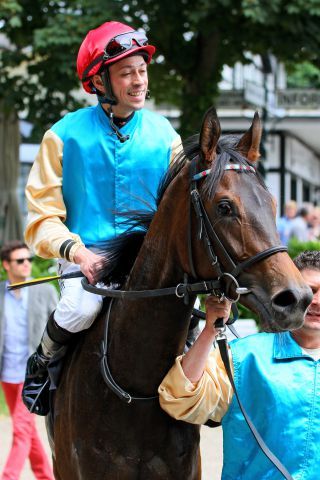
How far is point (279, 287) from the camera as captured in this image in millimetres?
2889

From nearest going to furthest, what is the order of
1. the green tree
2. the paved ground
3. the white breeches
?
the white breeches < the paved ground < the green tree

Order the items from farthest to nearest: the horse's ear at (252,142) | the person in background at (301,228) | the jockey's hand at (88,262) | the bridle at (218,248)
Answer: the person in background at (301,228) → the jockey's hand at (88,262) → the horse's ear at (252,142) → the bridle at (218,248)

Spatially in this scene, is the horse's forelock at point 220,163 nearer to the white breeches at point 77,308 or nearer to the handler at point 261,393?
the handler at point 261,393

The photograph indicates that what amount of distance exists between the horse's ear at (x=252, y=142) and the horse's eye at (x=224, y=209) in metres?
0.27

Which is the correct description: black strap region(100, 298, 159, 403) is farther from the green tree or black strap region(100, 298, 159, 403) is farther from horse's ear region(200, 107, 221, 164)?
the green tree

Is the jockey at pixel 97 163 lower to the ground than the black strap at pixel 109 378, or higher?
higher

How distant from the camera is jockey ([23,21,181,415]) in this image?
3.96 m

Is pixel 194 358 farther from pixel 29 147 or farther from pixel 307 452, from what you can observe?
pixel 29 147

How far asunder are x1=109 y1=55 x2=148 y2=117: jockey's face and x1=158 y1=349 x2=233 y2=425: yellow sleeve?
1.21 metres

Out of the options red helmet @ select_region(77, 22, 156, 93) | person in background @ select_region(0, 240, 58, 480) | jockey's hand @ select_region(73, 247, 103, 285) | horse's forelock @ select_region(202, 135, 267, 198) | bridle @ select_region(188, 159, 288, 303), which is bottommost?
person in background @ select_region(0, 240, 58, 480)

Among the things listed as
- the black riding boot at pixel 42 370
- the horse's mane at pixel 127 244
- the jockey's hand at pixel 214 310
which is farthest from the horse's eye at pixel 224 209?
the black riding boot at pixel 42 370

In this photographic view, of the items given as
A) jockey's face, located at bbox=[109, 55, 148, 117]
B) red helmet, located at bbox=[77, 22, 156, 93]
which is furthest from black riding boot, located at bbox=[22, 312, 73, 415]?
red helmet, located at bbox=[77, 22, 156, 93]

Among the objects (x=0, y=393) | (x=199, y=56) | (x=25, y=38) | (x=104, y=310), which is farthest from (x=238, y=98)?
(x=104, y=310)

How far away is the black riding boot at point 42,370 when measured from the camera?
13.5 feet
